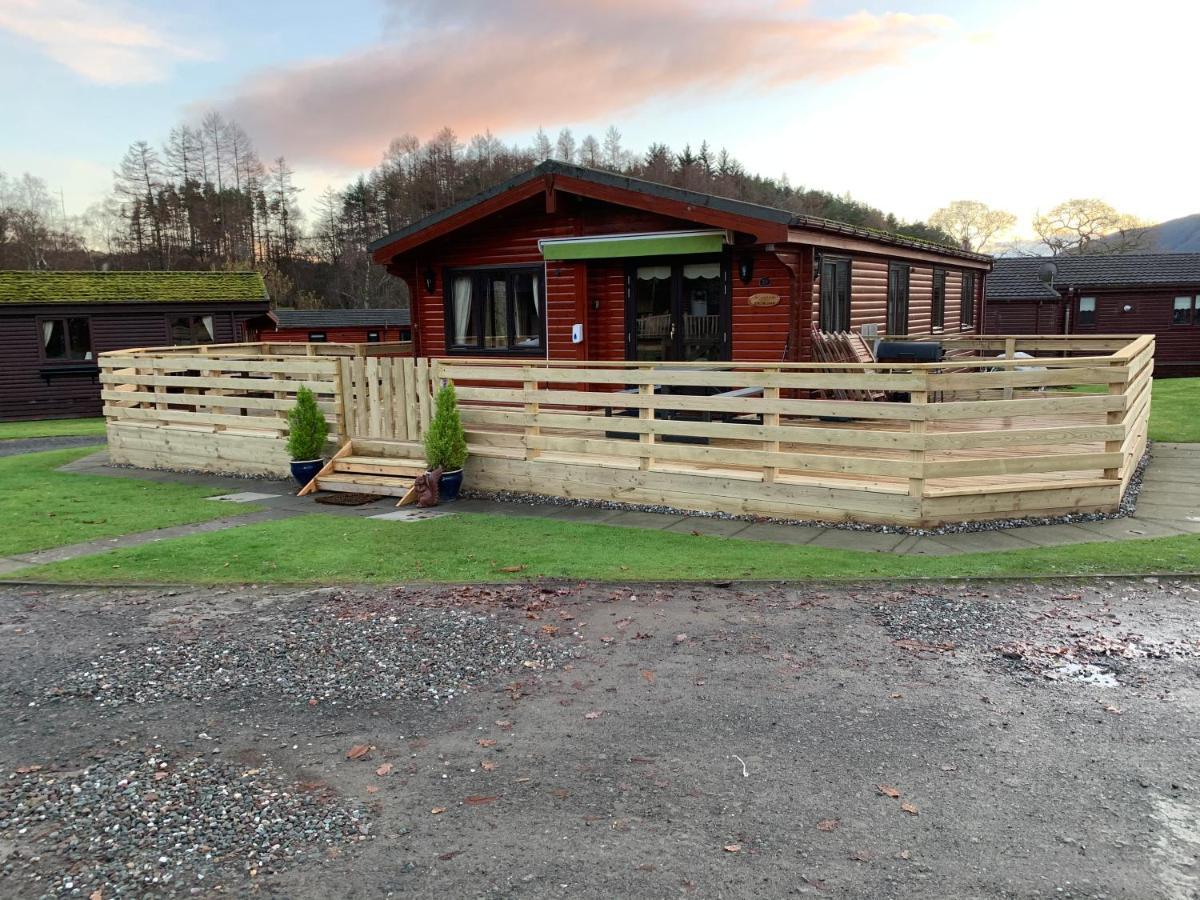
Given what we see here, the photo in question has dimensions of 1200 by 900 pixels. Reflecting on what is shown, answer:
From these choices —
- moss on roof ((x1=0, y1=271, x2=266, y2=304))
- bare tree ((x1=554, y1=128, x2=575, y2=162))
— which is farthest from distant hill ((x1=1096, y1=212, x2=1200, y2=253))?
moss on roof ((x1=0, y1=271, x2=266, y2=304))

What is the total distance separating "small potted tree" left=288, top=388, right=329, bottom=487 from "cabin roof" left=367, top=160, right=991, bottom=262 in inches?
153

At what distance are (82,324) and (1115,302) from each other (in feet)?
118

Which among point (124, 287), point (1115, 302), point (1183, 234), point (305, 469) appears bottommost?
point (305, 469)

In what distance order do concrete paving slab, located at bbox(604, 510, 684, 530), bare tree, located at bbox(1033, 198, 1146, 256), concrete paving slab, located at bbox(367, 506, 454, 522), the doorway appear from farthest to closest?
bare tree, located at bbox(1033, 198, 1146, 256), the doorway, concrete paving slab, located at bbox(367, 506, 454, 522), concrete paving slab, located at bbox(604, 510, 684, 530)

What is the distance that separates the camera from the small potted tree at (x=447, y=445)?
9.71 m

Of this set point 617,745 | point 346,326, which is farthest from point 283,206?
point 617,745

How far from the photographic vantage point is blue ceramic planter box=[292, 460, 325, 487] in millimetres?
10852

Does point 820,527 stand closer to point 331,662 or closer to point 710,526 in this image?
point 710,526

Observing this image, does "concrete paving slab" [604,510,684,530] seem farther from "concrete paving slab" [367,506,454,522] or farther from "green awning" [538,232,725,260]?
"green awning" [538,232,725,260]

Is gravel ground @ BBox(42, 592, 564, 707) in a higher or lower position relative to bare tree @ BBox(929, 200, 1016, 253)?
lower

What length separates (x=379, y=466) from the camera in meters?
10.5

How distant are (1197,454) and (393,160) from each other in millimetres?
67406

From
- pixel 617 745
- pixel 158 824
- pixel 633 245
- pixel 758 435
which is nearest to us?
pixel 158 824

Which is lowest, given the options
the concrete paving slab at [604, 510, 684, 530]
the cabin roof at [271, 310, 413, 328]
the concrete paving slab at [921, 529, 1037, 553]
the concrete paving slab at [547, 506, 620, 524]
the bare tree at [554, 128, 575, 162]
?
the concrete paving slab at [547, 506, 620, 524]
